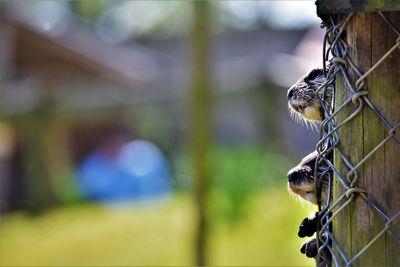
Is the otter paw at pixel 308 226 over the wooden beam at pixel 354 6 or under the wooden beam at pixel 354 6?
under

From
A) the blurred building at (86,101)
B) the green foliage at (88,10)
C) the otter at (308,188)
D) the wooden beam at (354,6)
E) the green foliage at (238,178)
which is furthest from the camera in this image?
the green foliage at (88,10)

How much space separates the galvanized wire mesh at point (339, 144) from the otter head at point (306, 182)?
0.02m

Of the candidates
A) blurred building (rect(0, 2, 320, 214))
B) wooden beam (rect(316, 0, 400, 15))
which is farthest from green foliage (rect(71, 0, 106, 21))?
wooden beam (rect(316, 0, 400, 15))

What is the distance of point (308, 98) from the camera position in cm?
266

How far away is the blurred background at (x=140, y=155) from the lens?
9.62 m

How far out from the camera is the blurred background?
31.6ft

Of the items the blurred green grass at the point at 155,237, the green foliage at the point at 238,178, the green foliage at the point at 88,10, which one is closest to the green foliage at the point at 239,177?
the green foliage at the point at 238,178

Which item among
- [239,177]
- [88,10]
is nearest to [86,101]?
[239,177]

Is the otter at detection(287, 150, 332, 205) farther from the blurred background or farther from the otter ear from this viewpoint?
the blurred background

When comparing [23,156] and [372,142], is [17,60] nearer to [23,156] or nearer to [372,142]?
[23,156]

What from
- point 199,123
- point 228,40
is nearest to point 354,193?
point 199,123

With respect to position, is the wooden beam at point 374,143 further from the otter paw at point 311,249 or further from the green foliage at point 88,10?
the green foliage at point 88,10

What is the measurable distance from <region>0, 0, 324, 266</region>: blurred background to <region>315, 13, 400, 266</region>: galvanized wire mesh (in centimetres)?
577

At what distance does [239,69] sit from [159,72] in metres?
2.10
